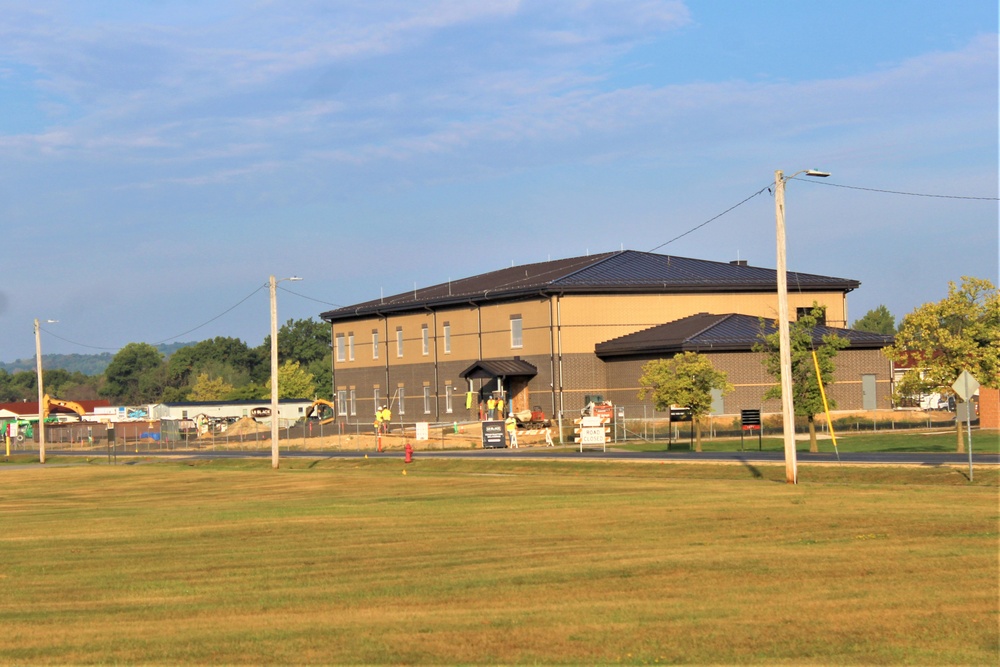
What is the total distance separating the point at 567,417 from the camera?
262 ft

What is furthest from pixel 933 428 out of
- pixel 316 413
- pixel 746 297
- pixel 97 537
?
pixel 316 413

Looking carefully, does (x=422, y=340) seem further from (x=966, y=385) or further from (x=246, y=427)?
(x=966, y=385)

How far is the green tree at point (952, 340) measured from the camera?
48.8 meters

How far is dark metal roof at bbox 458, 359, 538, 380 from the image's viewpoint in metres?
80.2

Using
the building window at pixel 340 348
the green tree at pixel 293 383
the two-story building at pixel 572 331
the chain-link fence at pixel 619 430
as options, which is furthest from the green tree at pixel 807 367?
the green tree at pixel 293 383

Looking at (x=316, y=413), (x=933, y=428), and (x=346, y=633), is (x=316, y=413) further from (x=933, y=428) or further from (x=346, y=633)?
(x=346, y=633)

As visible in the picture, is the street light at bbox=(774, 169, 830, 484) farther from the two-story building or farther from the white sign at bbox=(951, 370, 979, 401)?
the two-story building

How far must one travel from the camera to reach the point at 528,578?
58.4ft

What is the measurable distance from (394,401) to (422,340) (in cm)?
638

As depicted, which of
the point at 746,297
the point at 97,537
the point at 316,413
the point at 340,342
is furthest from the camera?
the point at 316,413

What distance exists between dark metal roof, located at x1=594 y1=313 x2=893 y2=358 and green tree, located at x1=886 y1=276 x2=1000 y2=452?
19022 millimetres

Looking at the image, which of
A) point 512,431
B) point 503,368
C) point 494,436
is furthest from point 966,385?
point 503,368

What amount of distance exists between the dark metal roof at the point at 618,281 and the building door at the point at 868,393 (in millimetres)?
9239

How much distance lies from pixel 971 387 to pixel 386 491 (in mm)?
17179
